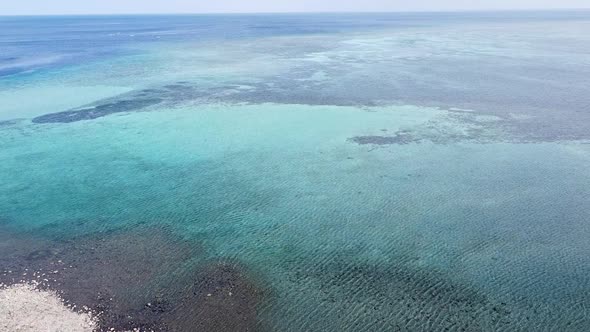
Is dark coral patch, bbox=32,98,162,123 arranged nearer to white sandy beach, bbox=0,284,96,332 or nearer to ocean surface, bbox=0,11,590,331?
ocean surface, bbox=0,11,590,331

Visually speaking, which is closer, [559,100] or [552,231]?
[552,231]

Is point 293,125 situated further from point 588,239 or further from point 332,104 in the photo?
point 588,239

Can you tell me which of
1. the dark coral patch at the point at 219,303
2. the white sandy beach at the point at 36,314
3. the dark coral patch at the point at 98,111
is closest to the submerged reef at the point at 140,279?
the dark coral patch at the point at 219,303

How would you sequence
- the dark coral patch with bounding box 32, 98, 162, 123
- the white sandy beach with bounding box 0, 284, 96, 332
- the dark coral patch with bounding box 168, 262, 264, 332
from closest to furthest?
the white sandy beach with bounding box 0, 284, 96, 332, the dark coral patch with bounding box 168, 262, 264, 332, the dark coral patch with bounding box 32, 98, 162, 123

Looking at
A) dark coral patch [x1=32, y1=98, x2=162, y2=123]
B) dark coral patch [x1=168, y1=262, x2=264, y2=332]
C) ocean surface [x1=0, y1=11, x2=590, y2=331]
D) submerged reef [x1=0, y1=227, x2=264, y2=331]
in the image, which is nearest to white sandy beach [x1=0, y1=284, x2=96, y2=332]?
submerged reef [x1=0, y1=227, x2=264, y2=331]

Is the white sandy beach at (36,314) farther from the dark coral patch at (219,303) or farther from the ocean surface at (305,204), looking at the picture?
the dark coral patch at (219,303)

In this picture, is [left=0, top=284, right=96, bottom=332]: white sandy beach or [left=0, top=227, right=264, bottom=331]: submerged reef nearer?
[left=0, top=284, right=96, bottom=332]: white sandy beach

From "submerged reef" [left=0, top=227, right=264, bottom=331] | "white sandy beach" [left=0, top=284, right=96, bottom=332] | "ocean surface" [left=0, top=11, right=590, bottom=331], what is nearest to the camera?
"white sandy beach" [left=0, top=284, right=96, bottom=332]

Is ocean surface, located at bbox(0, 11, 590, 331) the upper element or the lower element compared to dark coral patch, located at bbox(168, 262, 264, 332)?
upper

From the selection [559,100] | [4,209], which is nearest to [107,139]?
[4,209]
